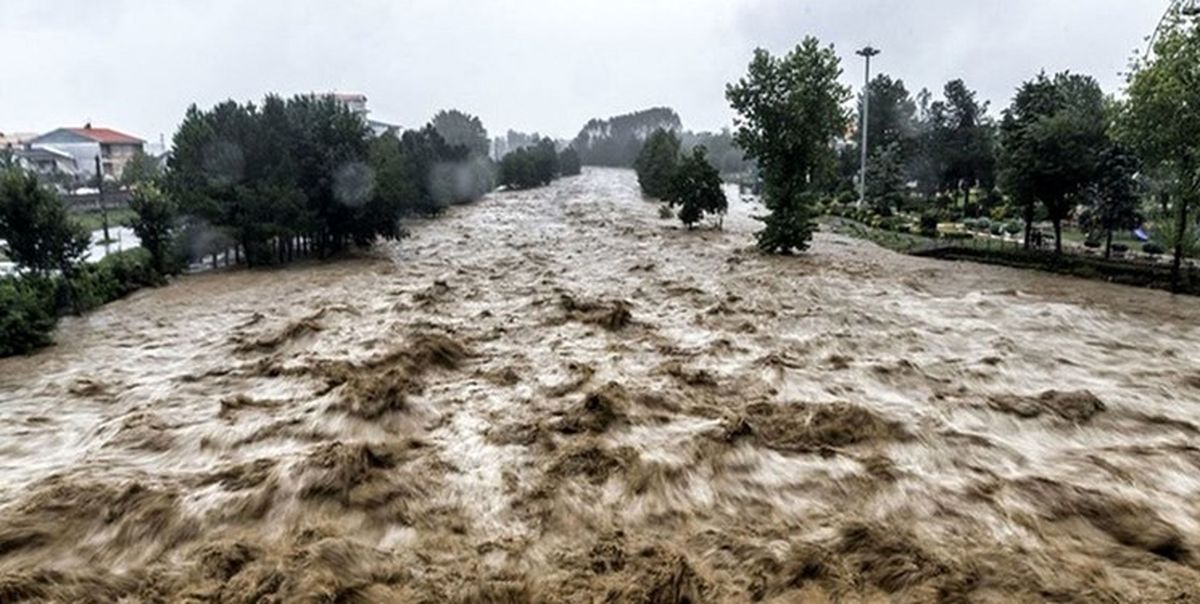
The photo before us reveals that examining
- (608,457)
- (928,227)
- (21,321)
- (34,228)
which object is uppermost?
(34,228)

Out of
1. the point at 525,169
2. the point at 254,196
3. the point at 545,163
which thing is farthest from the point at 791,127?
the point at 545,163

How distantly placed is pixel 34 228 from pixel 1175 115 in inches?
1455

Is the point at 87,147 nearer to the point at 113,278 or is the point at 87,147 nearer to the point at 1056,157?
the point at 113,278

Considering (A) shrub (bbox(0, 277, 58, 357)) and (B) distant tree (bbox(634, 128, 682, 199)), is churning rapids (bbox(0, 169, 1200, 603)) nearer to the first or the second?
(A) shrub (bbox(0, 277, 58, 357))

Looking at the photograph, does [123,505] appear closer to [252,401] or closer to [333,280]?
[252,401]

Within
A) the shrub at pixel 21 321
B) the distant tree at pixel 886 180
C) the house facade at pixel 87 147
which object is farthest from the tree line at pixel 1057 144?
the house facade at pixel 87 147

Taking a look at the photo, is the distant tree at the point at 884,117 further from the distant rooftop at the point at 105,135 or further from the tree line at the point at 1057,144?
the distant rooftop at the point at 105,135

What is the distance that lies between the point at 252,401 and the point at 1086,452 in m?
14.0

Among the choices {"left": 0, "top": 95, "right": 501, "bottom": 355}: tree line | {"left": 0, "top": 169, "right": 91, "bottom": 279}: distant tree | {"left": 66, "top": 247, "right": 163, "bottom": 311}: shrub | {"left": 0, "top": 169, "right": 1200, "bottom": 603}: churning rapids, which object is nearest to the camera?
{"left": 0, "top": 169, "right": 1200, "bottom": 603}: churning rapids

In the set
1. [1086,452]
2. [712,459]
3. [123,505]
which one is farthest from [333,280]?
[1086,452]

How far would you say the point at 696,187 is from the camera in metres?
46.7

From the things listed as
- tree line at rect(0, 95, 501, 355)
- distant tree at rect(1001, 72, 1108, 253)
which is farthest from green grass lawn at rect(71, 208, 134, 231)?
distant tree at rect(1001, 72, 1108, 253)

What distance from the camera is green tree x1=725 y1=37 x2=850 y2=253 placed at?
34188 millimetres

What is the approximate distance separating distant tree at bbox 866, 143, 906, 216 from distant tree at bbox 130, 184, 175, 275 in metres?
52.0
